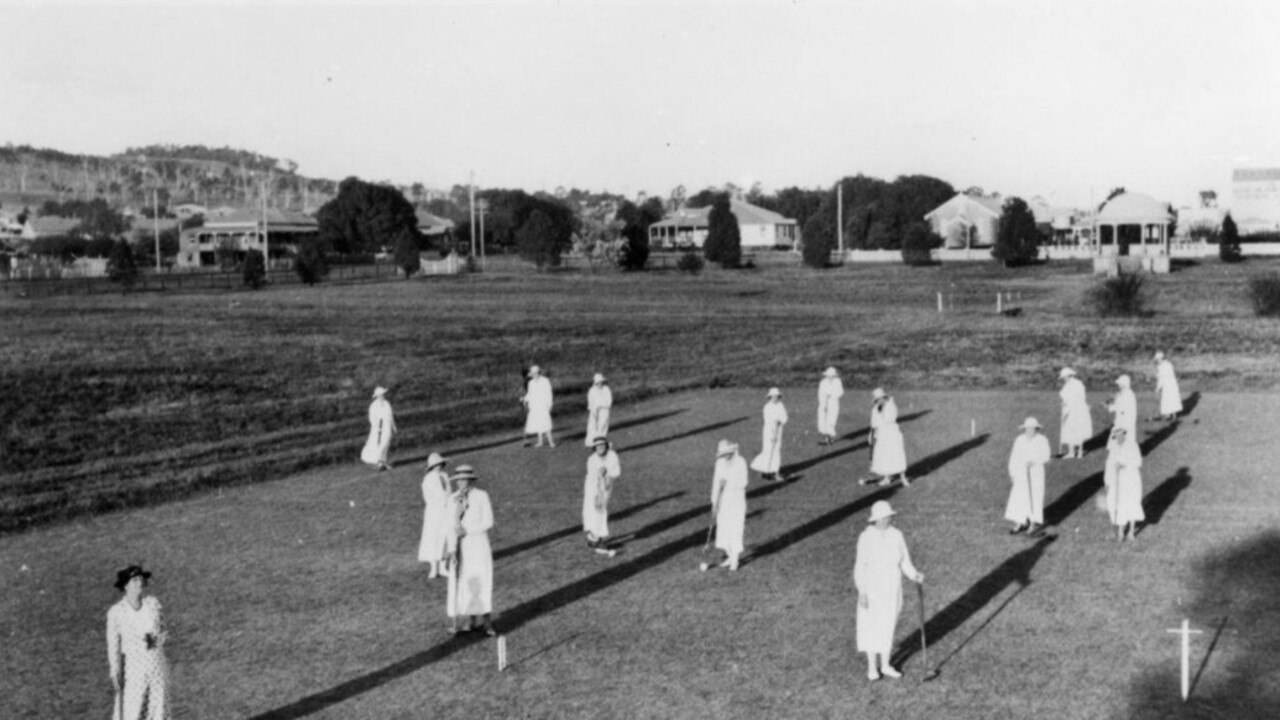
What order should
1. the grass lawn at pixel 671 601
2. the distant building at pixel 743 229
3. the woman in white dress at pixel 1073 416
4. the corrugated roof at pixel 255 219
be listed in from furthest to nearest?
the corrugated roof at pixel 255 219
the distant building at pixel 743 229
the woman in white dress at pixel 1073 416
the grass lawn at pixel 671 601

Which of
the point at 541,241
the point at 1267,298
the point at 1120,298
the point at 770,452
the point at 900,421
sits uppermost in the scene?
the point at 541,241

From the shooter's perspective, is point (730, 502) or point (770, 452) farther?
point (770, 452)

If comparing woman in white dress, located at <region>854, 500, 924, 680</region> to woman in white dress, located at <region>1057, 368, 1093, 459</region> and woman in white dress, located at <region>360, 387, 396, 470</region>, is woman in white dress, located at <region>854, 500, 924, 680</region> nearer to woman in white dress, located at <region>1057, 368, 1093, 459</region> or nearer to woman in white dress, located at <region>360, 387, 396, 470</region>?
woman in white dress, located at <region>1057, 368, 1093, 459</region>

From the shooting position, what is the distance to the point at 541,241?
284 ft

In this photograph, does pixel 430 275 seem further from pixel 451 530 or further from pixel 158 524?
pixel 451 530

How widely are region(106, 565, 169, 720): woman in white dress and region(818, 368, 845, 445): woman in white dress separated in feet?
50.8

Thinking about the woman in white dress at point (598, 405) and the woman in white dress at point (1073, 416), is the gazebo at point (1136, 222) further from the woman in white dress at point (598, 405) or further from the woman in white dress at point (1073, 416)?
the woman in white dress at point (598, 405)

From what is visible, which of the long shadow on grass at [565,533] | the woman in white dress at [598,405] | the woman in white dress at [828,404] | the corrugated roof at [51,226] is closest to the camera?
the long shadow on grass at [565,533]

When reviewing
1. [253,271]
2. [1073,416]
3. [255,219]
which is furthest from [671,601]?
[255,219]

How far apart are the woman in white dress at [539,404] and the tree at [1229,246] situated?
213 feet

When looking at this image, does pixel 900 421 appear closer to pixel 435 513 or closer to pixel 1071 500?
pixel 1071 500

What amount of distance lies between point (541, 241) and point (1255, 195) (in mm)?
89253

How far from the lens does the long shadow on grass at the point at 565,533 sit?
51.7 feet

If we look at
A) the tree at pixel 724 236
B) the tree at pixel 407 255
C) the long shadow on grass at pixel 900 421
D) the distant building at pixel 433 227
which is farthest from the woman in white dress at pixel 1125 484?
the distant building at pixel 433 227
